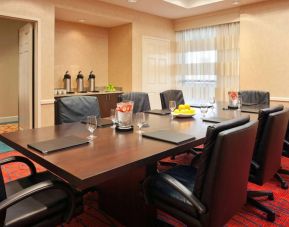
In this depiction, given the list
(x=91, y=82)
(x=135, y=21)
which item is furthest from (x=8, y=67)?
(x=135, y=21)

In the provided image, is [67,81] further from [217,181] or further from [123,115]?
[217,181]

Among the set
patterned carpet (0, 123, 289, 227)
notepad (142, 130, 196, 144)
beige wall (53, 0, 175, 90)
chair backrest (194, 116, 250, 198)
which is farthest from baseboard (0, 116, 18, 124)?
chair backrest (194, 116, 250, 198)

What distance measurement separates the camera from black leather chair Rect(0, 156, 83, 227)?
1.18 meters

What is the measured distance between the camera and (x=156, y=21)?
5656 millimetres

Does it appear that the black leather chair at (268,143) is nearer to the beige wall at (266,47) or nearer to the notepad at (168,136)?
the notepad at (168,136)

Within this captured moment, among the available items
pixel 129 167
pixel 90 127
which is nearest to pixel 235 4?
pixel 90 127

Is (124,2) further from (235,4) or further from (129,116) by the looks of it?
(129,116)

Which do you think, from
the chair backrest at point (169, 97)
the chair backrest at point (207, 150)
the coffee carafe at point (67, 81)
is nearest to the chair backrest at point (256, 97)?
the chair backrest at point (169, 97)

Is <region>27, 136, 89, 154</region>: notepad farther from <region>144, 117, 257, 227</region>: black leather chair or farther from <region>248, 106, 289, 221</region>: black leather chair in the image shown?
<region>248, 106, 289, 221</region>: black leather chair

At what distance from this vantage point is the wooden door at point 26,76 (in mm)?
4000

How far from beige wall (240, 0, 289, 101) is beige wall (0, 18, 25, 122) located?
5214 millimetres

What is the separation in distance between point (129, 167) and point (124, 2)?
13.3 ft

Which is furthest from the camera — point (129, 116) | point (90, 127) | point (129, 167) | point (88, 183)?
point (129, 116)

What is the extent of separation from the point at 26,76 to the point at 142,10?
261 centimetres
